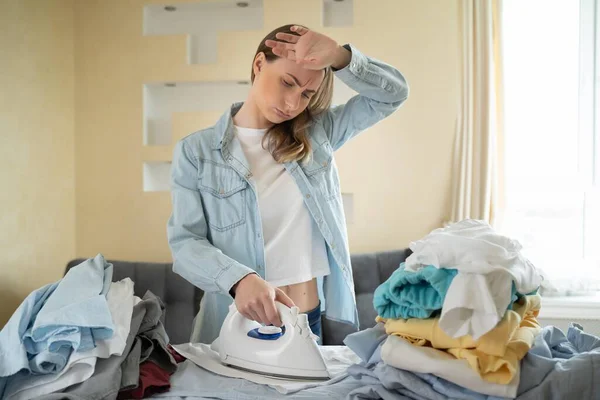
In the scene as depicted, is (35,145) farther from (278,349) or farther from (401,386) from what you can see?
(401,386)

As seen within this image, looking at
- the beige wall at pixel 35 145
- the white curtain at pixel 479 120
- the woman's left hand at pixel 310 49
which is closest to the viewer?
the woman's left hand at pixel 310 49

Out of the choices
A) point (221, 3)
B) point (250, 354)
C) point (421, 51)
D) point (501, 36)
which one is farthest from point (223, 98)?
point (250, 354)

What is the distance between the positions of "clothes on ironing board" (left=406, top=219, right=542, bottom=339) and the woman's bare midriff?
2.46 ft

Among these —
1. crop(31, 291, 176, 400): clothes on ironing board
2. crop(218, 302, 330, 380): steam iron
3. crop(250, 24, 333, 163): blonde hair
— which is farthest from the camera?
crop(250, 24, 333, 163): blonde hair

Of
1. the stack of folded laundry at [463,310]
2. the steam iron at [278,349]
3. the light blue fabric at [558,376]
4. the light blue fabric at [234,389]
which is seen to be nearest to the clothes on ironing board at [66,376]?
the light blue fabric at [234,389]

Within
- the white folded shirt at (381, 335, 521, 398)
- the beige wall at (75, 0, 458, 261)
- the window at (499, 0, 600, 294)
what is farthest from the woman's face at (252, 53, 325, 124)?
the window at (499, 0, 600, 294)

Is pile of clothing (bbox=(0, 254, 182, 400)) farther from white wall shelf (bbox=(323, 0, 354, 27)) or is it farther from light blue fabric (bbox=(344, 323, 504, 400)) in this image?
white wall shelf (bbox=(323, 0, 354, 27))

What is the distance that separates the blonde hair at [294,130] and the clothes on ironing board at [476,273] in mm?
745

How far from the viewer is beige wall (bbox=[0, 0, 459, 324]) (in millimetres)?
3141

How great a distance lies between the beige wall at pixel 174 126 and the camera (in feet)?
10.3

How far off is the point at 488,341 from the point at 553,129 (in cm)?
257

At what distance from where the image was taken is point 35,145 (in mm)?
2918

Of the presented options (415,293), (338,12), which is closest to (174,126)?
(338,12)

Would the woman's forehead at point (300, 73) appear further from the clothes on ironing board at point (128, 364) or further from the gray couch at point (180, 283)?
the gray couch at point (180, 283)
